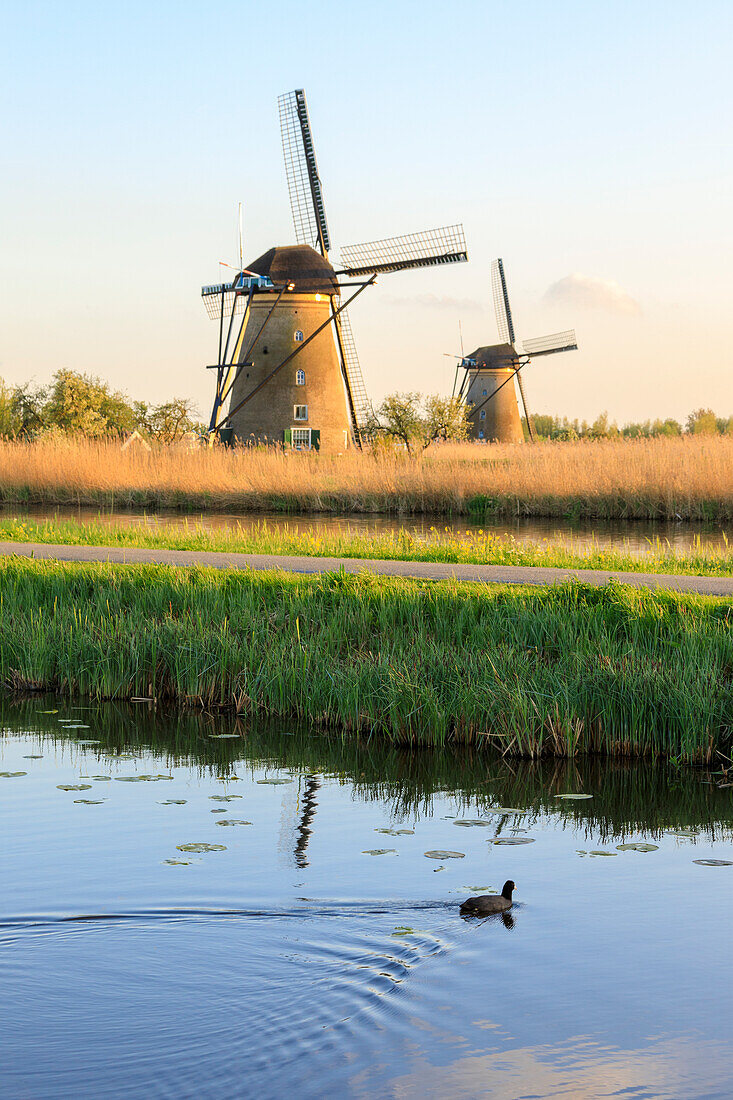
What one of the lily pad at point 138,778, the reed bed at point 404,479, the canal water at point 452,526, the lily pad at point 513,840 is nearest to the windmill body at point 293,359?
the reed bed at point 404,479

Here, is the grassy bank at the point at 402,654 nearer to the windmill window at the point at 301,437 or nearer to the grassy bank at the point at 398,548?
the grassy bank at the point at 398,548

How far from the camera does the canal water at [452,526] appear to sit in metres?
19.3

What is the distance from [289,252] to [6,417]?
865 inches

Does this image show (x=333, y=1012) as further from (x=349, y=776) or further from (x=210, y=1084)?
(x=349, y=776)

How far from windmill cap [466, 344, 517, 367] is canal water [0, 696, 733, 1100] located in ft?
173

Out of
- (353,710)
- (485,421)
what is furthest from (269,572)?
(485,421)

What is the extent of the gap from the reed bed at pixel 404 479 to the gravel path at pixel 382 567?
39.1ft

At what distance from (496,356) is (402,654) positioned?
170ft

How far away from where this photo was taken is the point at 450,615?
9594mm

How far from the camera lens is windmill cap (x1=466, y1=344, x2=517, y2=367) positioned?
193 ft

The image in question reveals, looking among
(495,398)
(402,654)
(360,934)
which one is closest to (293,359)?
(495,398)

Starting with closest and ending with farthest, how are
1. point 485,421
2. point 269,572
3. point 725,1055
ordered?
point 725,1055, point 269,572, point 485,421

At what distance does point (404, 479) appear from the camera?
26.5 meters

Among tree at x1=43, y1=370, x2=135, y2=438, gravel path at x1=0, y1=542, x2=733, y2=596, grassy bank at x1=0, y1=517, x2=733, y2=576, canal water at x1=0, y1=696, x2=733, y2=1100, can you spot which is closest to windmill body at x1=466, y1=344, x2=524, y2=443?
tree at x1=43, y1=370, x2=135, y2=438
